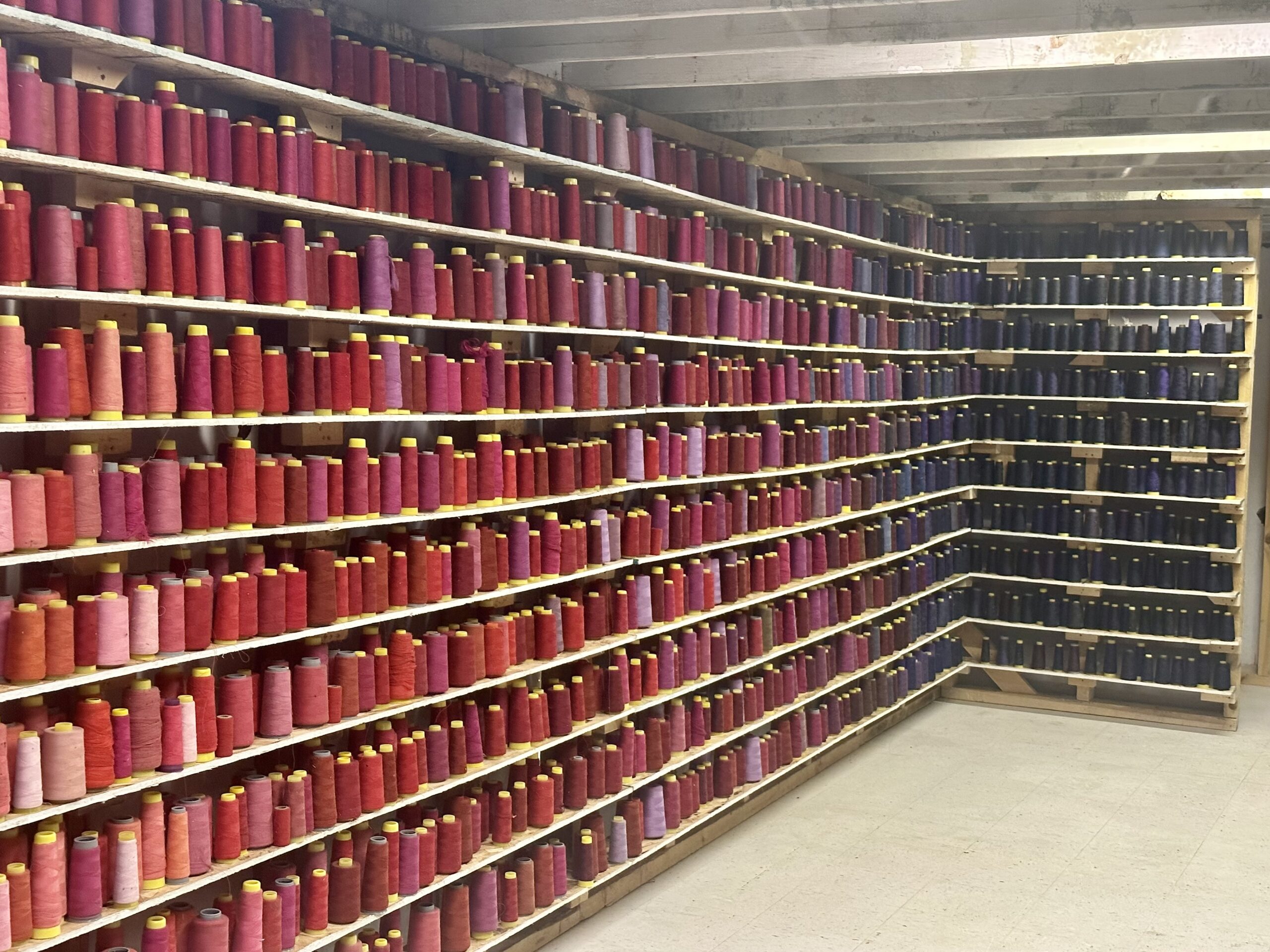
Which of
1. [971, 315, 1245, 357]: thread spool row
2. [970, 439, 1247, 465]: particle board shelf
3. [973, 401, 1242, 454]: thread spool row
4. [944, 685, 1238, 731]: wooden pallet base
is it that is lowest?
[944, 685, 1238, 731]: wooden pallet base

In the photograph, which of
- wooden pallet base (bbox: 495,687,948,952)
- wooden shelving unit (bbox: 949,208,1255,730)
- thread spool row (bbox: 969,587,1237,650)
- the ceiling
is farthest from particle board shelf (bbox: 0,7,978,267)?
thread spool row (bbox: 969,587,1237,650)

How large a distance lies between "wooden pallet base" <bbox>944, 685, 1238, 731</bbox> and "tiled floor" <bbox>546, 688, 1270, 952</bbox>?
268 mm

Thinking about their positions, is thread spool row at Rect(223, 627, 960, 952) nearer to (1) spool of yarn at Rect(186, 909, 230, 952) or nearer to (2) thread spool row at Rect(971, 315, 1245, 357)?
(1) spool of yarn at Rect(186, 909, 230, 952)

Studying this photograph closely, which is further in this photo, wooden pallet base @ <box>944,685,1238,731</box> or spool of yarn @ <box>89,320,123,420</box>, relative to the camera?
wooden pallet base @ <box>944,685,1238,731</box>

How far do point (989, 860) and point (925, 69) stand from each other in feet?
11.9

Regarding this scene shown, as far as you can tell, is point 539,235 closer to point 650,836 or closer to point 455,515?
point 455,515

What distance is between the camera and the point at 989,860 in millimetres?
6711

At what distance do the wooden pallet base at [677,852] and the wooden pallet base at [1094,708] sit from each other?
115 centimetres

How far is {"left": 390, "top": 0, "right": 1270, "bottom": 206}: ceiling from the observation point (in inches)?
187

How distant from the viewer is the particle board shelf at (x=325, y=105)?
11.6 ft

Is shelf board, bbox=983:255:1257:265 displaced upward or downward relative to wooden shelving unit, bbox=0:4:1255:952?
upward

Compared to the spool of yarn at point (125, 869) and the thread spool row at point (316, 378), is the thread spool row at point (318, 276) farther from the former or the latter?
the spool of yarn at point (125, 869)

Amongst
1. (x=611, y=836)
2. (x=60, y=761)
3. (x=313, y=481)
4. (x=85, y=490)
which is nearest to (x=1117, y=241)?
(x=611, y=836)

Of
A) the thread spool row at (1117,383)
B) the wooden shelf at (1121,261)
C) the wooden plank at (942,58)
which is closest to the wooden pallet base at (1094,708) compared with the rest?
the thread spool row at (1117,383)
